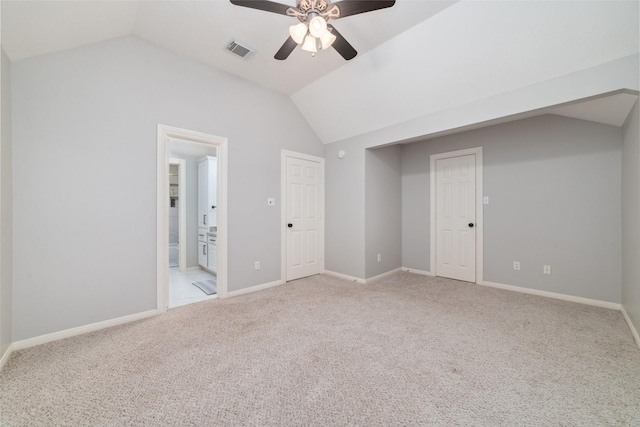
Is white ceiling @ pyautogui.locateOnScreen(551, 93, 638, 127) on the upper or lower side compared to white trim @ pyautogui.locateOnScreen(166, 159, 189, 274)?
upper

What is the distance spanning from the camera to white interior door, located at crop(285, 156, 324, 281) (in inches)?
160

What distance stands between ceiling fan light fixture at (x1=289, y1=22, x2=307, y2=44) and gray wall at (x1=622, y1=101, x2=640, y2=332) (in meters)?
2.92

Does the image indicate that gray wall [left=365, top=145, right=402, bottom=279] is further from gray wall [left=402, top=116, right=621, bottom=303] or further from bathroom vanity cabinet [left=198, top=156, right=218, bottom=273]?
bathroom vanity cabinet [left=198, top=156, right=218, bottom=273]

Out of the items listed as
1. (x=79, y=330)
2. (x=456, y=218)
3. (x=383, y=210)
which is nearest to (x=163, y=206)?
(x=79, y=330)

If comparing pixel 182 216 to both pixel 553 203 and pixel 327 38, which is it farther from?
pixel 553 203

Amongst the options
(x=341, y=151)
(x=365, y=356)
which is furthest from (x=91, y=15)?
(x=365, y=356)

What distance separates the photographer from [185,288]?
3.89 metres

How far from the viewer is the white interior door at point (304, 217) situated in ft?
13.4

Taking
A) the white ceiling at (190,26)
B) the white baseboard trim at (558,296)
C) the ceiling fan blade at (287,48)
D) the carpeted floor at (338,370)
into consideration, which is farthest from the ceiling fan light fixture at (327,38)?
the white baseboard trim at (558,296)

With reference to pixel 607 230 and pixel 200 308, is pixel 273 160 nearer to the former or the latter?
pixel 200 308

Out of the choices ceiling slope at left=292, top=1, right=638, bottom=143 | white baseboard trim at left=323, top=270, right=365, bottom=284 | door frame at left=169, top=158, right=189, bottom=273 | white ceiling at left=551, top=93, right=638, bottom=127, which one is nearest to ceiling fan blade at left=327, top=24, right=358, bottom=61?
ceiling slope at left=292, top=1, right=638, bottom=143

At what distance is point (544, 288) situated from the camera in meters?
3.38

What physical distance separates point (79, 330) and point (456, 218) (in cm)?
505

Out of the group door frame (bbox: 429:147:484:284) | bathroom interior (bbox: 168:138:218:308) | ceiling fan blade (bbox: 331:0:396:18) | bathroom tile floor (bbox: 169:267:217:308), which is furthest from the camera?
bathroom interior (bbox: 168:138:218:308)
